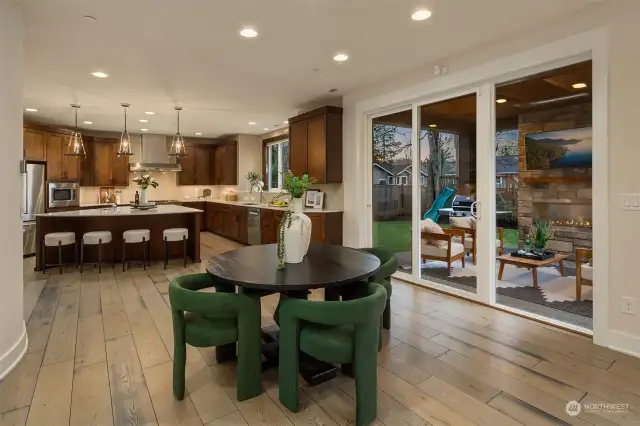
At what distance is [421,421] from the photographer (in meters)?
1.87

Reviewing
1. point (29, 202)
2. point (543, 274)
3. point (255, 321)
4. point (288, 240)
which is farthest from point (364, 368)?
point (29, 202)

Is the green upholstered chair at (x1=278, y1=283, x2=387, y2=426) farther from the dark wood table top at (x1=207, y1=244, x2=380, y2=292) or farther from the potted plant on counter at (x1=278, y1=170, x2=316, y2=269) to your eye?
the potted plant on counter at (x1=278, y1=170, x2=316, y2=269)

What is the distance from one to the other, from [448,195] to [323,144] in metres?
2.00

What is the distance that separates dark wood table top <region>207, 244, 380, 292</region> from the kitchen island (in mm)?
3509

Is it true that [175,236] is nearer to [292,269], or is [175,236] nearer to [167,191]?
[292,269]

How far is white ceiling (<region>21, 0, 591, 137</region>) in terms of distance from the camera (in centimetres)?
279

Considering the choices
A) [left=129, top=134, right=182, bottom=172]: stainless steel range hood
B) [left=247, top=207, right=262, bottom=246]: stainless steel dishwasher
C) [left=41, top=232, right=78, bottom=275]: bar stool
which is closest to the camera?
[left=41, top=232, right=78, bottom=275]: bar stool

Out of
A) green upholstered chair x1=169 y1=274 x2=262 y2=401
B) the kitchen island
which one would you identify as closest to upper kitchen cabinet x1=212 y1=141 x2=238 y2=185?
the kitchen island

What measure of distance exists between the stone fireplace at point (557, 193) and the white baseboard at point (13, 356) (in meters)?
4.92

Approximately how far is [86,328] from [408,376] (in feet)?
9.04

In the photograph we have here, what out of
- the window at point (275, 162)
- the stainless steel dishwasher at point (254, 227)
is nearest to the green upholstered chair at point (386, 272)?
the stainless steel dishwasher at point (254, 227)

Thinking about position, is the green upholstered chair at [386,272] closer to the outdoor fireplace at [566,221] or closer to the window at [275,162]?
the outdoor fireplace at [566,221]

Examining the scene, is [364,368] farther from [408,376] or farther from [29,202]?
[29,202]
